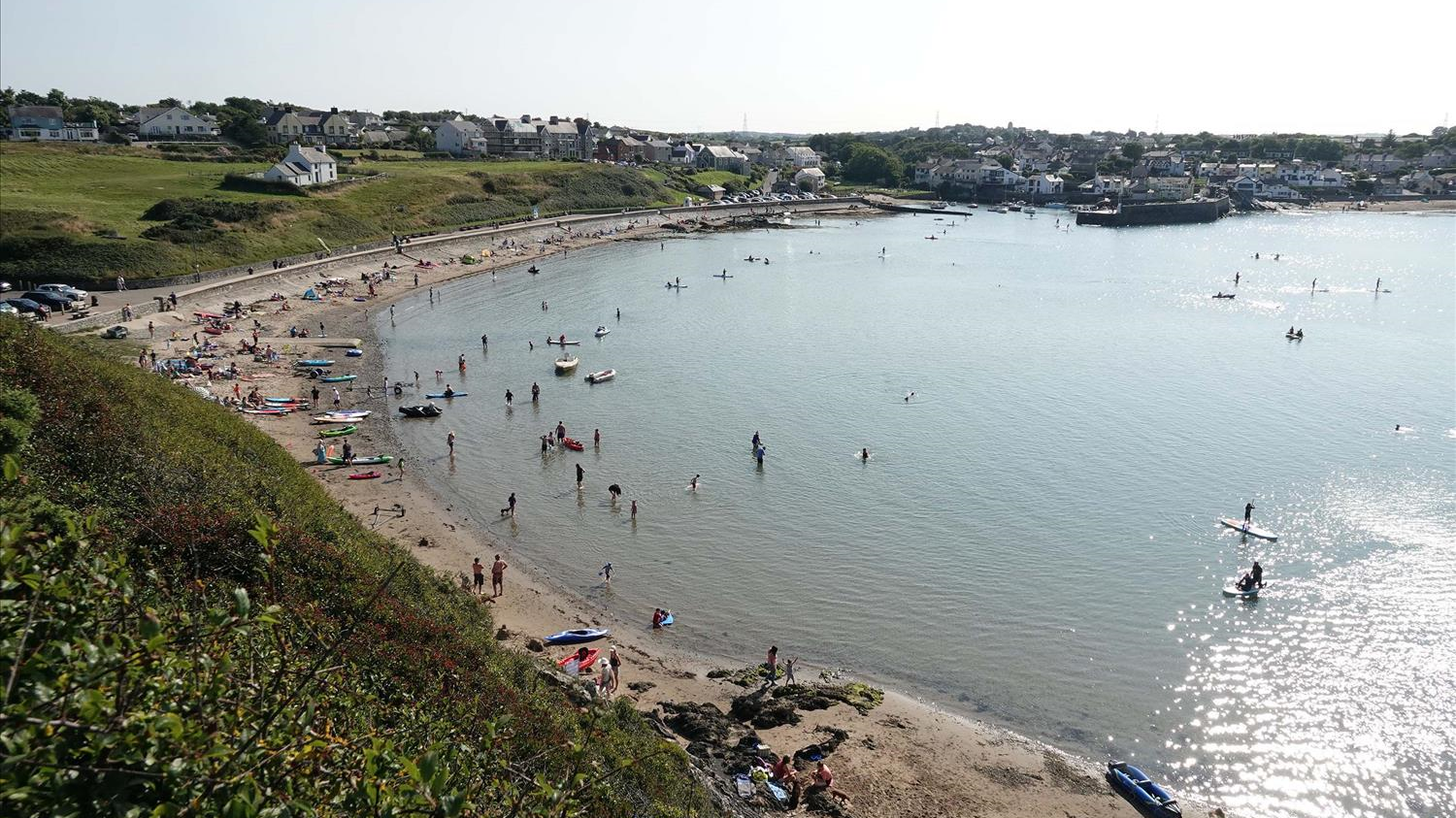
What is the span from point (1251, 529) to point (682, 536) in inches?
835

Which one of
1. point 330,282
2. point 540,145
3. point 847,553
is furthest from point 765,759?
point 540,145

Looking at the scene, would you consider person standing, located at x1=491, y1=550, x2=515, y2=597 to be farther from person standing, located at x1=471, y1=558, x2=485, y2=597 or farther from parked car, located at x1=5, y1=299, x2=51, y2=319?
parked car, located at x1=5, y1=299, x2=51, y2=319

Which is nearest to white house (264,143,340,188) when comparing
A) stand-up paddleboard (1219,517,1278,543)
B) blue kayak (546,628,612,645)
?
blue kayak (546,628,612,645)

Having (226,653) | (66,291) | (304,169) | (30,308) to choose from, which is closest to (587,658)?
(226,653)

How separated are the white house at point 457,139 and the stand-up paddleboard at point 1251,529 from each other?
451 ft

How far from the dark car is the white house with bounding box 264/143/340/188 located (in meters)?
42.3

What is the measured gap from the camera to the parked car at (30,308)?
166ft

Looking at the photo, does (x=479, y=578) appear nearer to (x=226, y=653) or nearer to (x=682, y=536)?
(x=682, y=536)

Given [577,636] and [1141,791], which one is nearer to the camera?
[1141,791]

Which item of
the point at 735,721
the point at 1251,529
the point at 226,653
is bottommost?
the point at 735,721

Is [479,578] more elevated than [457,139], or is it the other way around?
[457,139]

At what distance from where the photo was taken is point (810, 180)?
603 ft

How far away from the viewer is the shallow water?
24.2 m

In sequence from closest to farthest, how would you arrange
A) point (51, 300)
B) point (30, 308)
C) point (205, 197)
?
point (30, 308)
point (51, 300)
point (205, 197)
